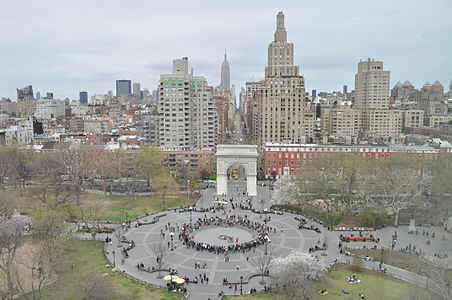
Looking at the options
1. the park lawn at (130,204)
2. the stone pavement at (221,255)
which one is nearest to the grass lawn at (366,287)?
the stone pavement at (221,255)

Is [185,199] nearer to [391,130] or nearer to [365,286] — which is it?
[365,286]

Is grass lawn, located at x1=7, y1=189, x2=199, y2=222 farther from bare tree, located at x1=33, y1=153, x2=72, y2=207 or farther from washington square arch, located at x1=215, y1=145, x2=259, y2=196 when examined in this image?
washington square arch, located at x1=215, y1=145, x2=259, y2=196

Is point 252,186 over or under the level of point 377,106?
under

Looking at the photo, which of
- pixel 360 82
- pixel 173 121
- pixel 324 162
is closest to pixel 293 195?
pixel 324 162

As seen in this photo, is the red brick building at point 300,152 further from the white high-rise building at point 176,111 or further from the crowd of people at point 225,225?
the crowd of people at point 225,225

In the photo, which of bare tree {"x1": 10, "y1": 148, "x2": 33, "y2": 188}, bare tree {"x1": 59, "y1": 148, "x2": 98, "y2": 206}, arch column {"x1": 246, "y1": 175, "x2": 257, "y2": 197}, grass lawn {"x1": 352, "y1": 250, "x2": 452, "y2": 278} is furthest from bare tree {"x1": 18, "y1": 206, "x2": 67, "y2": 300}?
arch column {"x1": 246, "y1": 175, "x2": 257, "y2": 197}

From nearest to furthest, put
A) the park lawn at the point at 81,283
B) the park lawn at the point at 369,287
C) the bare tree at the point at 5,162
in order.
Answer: the park lawn at the point at 369,287 < the park lawn at the point at 81,283 < the bare tree at the point at 5,162

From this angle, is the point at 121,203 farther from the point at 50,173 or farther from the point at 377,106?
the point at 377,106

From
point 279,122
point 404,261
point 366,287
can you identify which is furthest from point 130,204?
point 279,122
